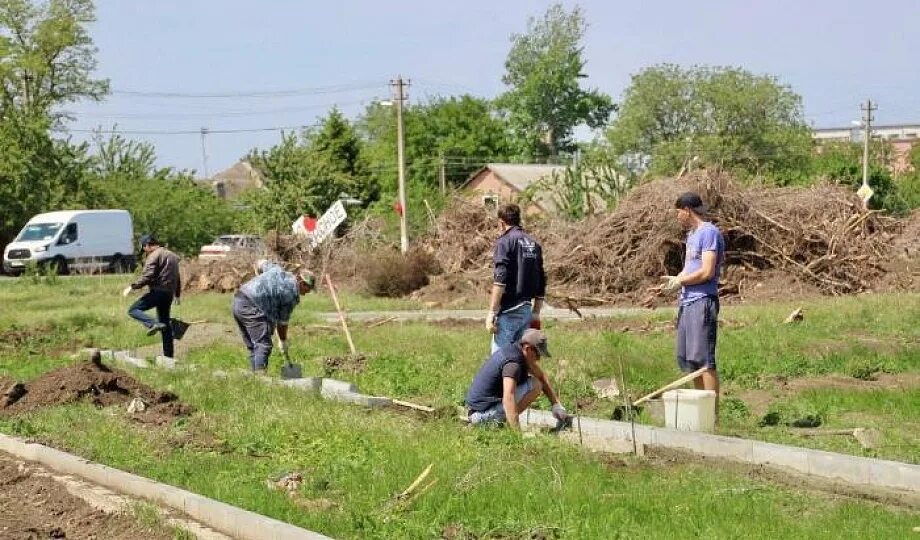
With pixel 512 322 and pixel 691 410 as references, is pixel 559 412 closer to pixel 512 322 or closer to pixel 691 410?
pixel 512 322

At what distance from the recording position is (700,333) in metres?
10.3

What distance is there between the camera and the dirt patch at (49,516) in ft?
25.8

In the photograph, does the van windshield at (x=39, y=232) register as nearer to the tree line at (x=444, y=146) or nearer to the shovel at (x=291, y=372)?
the tree line at (x=444, y=146)

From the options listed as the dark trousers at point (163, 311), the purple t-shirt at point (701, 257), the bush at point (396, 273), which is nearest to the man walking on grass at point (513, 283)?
the purple t-shirt at point (701, 257)

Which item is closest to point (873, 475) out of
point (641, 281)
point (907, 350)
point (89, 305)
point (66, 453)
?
point (66, 453)

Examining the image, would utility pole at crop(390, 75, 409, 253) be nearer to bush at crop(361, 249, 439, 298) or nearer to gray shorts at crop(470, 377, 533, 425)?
bush at crop(361, 249, 439, 298)

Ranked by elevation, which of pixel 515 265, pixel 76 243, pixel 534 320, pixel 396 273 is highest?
pixel 515 265

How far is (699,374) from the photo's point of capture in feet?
33.3

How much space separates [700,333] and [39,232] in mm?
39753

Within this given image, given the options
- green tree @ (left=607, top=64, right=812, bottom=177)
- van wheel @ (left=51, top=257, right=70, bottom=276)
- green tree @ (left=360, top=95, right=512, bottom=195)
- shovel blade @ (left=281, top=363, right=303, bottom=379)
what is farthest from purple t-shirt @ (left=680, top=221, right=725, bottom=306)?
green tree @ (left=360, top=95, right=512, bottom=195)

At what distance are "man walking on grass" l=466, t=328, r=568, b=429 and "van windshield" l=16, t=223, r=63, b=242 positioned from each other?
38.2 meters

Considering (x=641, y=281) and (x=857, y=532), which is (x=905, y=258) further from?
(x=857, y=532)

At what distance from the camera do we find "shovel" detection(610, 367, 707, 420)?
10.1 m

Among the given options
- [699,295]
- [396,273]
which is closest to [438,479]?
[699,295]
